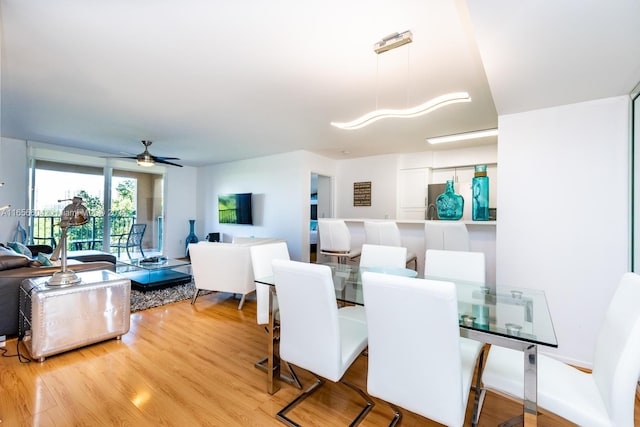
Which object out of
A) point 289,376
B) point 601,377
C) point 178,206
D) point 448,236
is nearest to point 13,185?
point 178,206

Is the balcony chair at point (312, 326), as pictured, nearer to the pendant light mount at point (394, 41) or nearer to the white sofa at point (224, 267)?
the pendant light mount at point (394, 41)

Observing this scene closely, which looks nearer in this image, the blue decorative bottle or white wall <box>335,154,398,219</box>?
the blue decorative bottle

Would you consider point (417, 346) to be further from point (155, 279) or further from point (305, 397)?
point (155, 279)

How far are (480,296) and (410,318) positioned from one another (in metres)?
0.90

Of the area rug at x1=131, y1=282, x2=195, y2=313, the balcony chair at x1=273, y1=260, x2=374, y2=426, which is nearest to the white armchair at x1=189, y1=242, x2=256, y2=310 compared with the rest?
the area rug at x1=131, y1=282, x2=195, y2=313

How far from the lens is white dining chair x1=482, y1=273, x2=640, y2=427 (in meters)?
1.05

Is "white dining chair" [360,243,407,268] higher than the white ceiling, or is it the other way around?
the white ceiling

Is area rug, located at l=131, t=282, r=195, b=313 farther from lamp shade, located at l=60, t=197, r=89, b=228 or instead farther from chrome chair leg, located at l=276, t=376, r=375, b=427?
chrome chair leg, located at l=276, t=376, r=375, b=427

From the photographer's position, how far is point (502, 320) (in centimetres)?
142

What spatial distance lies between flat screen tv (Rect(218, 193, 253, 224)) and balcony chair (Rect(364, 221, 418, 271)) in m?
3.09

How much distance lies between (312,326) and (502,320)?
96 centimetres

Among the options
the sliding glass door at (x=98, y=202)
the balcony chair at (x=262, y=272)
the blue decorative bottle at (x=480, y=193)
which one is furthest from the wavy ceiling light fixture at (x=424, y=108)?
the sliding glass door at (x=98, y=202)

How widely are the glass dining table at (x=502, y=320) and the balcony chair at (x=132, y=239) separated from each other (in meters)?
5.69

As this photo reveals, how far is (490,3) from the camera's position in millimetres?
1220
